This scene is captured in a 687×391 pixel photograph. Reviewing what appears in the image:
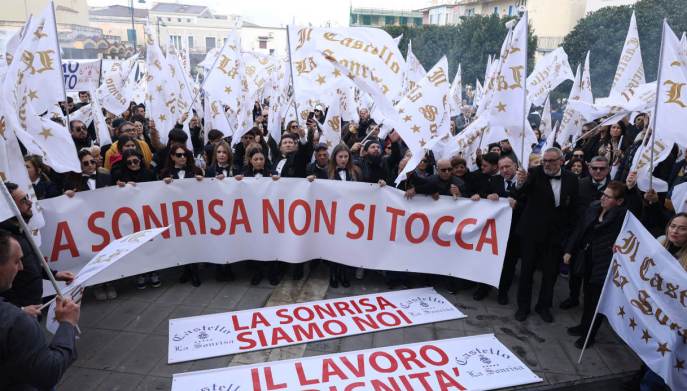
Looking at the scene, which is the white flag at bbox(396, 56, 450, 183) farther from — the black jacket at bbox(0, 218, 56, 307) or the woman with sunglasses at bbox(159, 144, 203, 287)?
the black jacket at bbox(0, 218, 56, 307)

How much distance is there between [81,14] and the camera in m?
58.9

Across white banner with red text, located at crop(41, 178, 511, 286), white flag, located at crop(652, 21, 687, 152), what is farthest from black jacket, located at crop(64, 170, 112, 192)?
white flag, located at crop(652, 21, 687, 152)

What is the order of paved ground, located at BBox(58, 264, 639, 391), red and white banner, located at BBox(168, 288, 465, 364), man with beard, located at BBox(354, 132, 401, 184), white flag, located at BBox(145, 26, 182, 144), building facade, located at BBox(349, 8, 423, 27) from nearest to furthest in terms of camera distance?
paved ground, located at BBox(58, 264, 639, 391), red and white banner, located at BBox(168, 288, 465, 364), man with beard, located at BBox(354, 132, 401, 184), white flag, located at BBox(145, 26, 182, 144), building facade, located at BBox(349, 8, 423, 27)

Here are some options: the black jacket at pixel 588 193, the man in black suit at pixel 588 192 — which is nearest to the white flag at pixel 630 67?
the man in black suit at pixel 588 192

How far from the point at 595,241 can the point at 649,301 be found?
108 cm

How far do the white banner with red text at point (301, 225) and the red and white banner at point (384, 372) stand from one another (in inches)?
52.1

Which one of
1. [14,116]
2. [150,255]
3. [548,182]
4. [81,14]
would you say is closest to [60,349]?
[14,116]

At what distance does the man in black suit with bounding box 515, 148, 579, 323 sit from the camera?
5016 mm

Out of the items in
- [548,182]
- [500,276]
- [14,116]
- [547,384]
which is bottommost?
[547,384]

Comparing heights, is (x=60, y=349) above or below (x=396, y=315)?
above

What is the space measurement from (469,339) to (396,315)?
83 cm

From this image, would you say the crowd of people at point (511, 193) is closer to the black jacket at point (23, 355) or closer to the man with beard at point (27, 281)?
the man with beard at point (27, 281)

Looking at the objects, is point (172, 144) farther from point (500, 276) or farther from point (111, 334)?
point (500, 276)

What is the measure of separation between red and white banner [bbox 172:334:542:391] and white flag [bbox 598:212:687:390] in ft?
2.99
